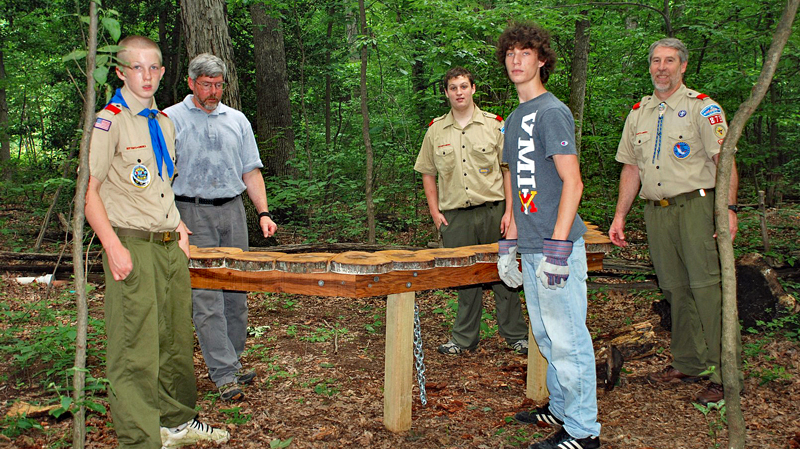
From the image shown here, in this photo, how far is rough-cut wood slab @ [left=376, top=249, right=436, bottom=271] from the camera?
3.02m

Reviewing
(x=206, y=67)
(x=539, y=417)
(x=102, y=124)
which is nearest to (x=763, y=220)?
(x=539, y=417)

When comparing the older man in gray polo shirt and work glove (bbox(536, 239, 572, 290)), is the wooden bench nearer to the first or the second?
the older man in gray polo shirt

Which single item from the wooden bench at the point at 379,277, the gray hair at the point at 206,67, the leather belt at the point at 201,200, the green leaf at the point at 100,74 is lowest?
the wooden bench at the point at 379,277

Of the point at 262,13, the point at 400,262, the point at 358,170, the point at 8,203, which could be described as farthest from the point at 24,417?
the point at 8,203

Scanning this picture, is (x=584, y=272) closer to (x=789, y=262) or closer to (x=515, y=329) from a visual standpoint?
(x=515, y=329)

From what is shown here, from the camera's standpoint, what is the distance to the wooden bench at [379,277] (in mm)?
3000

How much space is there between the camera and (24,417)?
2.98 m

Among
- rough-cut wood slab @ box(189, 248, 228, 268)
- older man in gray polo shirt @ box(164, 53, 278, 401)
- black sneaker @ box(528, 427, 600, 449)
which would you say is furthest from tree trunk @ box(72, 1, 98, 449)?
black sneaker @ box(528, 427, 600, 449)

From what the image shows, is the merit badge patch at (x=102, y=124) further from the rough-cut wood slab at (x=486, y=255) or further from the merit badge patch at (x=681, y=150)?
the merit badge patch at (x=681, y=150)

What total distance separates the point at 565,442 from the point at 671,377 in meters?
1.48

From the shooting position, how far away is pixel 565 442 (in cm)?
293

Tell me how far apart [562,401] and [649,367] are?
1.44m

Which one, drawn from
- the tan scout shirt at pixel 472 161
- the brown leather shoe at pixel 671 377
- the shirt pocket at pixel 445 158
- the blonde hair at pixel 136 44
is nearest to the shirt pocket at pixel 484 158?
the tan scout shirt at pixel 472 161

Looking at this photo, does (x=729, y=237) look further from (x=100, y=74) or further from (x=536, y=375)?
(x=100, y=74)
